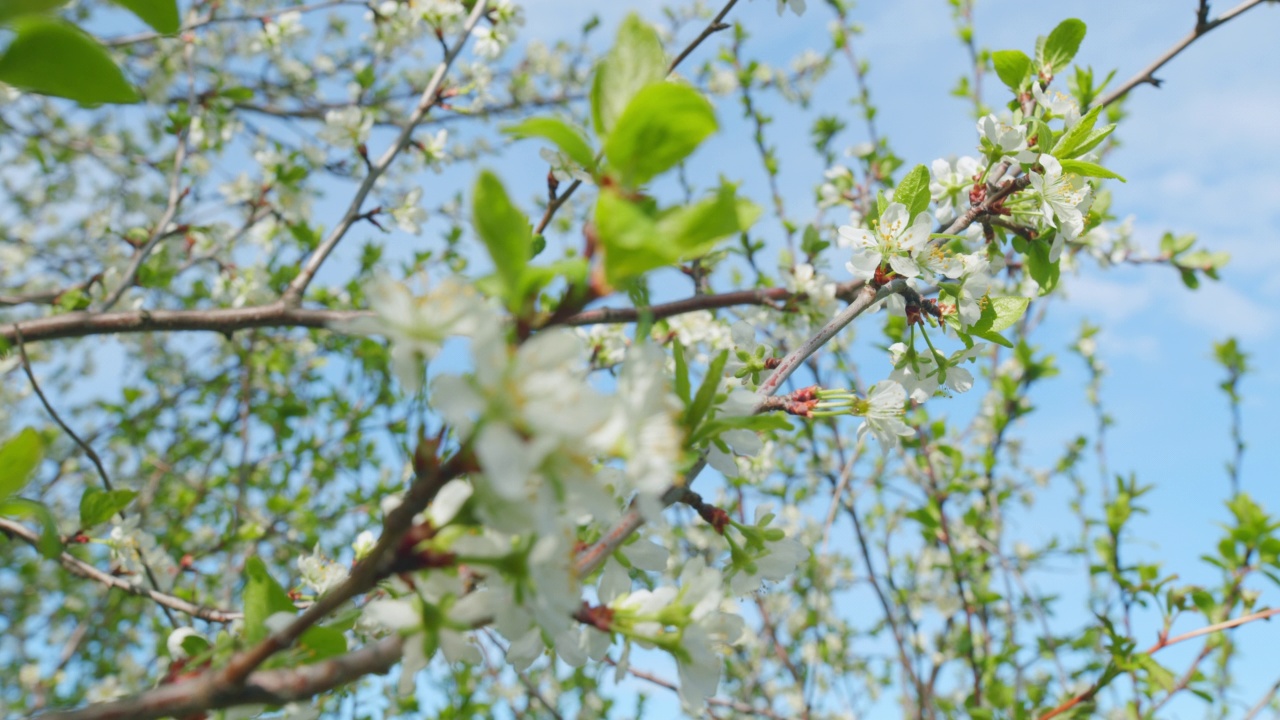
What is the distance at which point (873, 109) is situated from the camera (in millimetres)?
4129

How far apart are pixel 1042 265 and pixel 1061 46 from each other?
1.74ft

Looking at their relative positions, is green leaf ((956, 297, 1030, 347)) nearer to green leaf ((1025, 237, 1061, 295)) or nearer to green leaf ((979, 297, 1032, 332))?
green leaf ((979, 297, 1032, 332))

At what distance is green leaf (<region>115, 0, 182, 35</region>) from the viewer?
2.96 ft

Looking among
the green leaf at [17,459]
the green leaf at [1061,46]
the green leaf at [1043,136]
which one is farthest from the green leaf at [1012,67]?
the green leaf at [17,459]

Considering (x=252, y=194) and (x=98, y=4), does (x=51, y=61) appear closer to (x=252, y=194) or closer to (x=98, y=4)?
(x=252, y=194)

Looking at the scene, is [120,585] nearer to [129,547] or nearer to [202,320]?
[129,547]

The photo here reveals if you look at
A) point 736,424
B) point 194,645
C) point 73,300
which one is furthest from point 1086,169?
point 73,300

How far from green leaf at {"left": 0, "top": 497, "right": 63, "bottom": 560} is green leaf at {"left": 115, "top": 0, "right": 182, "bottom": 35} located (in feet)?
1.95

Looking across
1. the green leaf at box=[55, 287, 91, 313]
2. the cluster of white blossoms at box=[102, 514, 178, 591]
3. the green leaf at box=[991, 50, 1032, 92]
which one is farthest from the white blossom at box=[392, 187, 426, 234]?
the green leaf at box=[991, 50, 1032, 92]

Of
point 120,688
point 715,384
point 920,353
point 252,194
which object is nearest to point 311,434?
point 252,194

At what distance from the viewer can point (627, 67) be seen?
31.8 inches

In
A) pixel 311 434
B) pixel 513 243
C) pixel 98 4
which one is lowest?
pixel 513 243

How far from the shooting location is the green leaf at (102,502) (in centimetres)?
177

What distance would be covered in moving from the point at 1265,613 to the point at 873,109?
2.79 m
